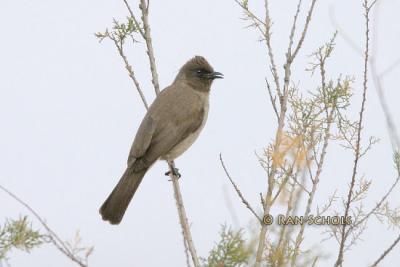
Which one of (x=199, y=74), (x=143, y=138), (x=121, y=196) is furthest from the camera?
(x=199, y=74)

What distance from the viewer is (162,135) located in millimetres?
5270

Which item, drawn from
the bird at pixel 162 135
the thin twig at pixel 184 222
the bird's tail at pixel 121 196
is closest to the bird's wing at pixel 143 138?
the bird at pixel 162 135

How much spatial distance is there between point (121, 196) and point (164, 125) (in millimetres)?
767

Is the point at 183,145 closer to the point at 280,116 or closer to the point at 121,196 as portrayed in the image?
the point at 121,196

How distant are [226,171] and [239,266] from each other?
0.84 metres

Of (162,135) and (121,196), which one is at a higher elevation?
(162,135)

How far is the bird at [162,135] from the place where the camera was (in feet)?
16.2

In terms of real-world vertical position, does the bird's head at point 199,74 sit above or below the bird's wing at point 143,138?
above

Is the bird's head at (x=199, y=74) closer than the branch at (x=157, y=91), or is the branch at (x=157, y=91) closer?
the branch at (x=157, y=91)

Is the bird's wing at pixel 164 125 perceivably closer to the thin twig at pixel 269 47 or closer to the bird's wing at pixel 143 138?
the bird's wing at pixel 143 138

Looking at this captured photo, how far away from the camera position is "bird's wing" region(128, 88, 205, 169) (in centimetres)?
517

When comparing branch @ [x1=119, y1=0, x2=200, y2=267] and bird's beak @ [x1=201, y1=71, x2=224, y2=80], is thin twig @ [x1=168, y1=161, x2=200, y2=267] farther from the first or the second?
bird's beak @ [x1=201, y1=71, x2=224, y2=80]

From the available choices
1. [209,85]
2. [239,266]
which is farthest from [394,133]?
[209,85]

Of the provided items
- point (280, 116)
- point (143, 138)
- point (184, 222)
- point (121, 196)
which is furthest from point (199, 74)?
point (280, 116)
